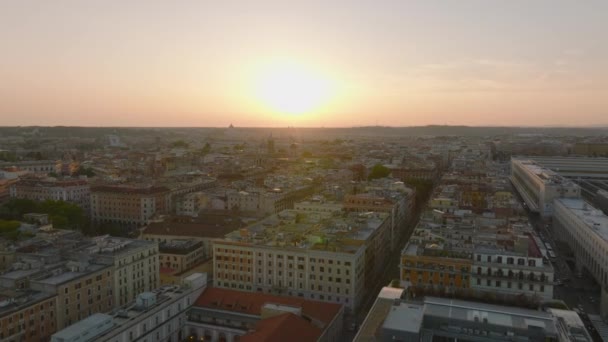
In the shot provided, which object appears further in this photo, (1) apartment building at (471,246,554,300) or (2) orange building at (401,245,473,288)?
(2) orange building at (401,245,473,288)

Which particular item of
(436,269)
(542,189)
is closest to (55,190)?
(436,269)

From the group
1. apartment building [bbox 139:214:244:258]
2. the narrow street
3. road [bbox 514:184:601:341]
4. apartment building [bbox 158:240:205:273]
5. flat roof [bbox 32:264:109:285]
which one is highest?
flat roof [bbox 32:264:109:285]

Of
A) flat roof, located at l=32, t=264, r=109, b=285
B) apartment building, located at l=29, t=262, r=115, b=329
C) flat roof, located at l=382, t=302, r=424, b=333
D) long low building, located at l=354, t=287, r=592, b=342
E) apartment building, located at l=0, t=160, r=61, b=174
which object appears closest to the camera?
long low building, located at l=354, t=287, r=592, b=342

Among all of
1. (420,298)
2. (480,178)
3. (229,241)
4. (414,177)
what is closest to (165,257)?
(229,241)

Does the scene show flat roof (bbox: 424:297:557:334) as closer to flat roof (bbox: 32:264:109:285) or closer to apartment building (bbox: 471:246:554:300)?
apartment building (bbox: 471:246:554:300)

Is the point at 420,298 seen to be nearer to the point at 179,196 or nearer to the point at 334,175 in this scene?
the point at 179,196

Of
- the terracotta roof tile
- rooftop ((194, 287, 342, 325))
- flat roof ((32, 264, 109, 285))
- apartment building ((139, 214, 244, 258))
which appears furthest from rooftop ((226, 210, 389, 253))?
flat roof ((32, 264, 109, 285))

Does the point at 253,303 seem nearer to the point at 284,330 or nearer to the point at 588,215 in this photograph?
the point at 284,330
